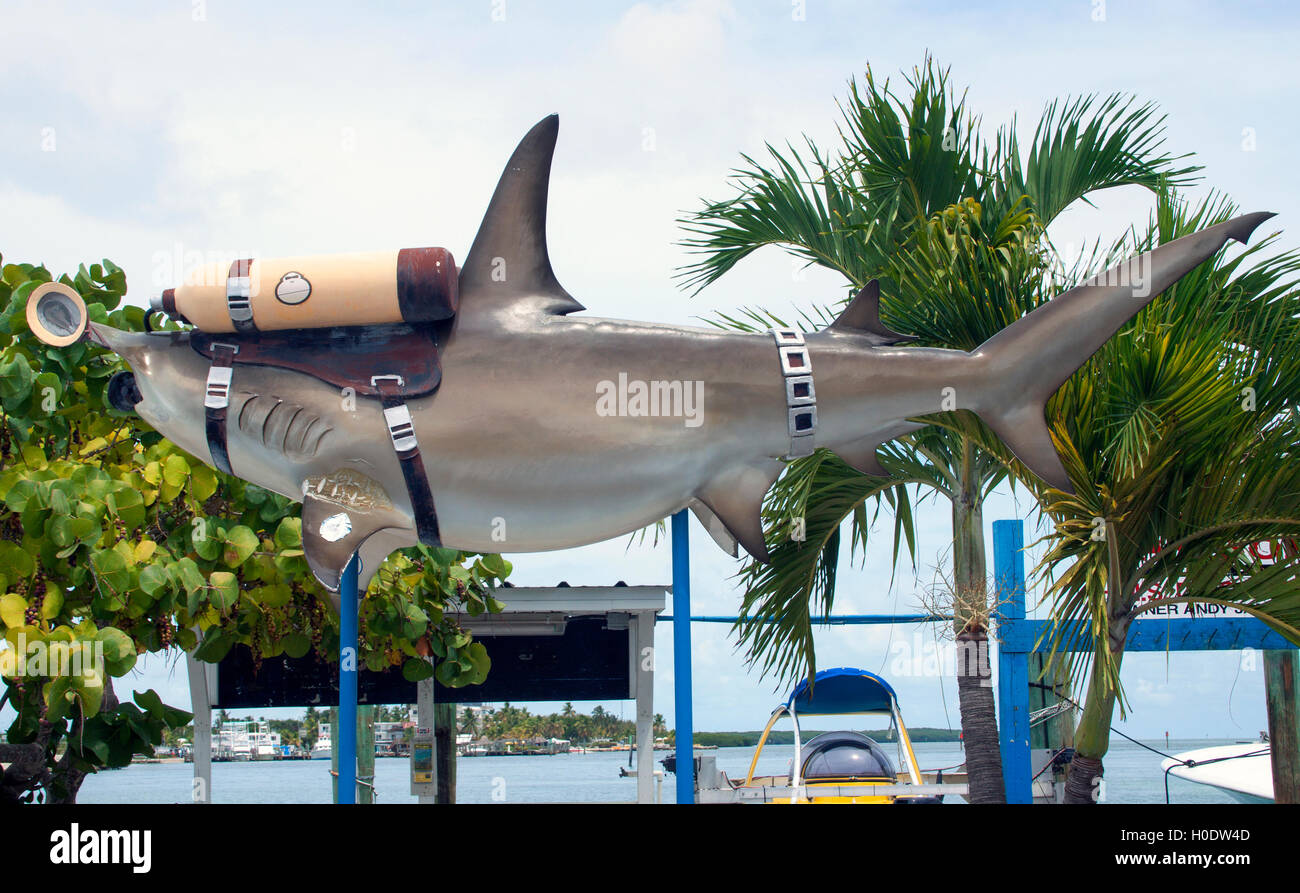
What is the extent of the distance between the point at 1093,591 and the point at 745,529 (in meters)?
2.10

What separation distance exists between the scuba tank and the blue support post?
5068mm

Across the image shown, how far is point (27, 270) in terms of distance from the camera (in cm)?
676

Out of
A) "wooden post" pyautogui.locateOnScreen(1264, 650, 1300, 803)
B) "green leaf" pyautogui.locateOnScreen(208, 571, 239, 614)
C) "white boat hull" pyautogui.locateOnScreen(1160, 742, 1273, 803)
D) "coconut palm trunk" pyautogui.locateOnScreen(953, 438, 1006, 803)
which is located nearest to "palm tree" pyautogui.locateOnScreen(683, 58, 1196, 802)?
"coconut palm trunk" pyautogui.locateOnScreen(953, 438, 1006, 803)

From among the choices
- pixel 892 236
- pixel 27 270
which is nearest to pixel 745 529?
pixel 892 236

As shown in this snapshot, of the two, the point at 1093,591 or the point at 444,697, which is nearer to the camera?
the point at 1093,591

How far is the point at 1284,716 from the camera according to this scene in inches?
501

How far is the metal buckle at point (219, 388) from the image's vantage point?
16.4ft

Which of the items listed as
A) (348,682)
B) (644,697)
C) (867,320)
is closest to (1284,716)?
(644,697)

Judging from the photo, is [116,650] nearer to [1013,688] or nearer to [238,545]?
[238,545]

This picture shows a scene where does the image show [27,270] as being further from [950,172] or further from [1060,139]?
[1060,139]

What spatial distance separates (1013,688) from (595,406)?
16.2ft

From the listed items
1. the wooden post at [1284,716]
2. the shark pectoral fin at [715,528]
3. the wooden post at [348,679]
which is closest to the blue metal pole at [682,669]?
the shark pectoral fin at [715,528]

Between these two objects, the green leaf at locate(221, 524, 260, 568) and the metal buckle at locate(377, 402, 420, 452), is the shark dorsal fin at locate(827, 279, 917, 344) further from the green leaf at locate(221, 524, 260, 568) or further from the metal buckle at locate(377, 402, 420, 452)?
the green leaf at locate(221, 524, 260, 568)
